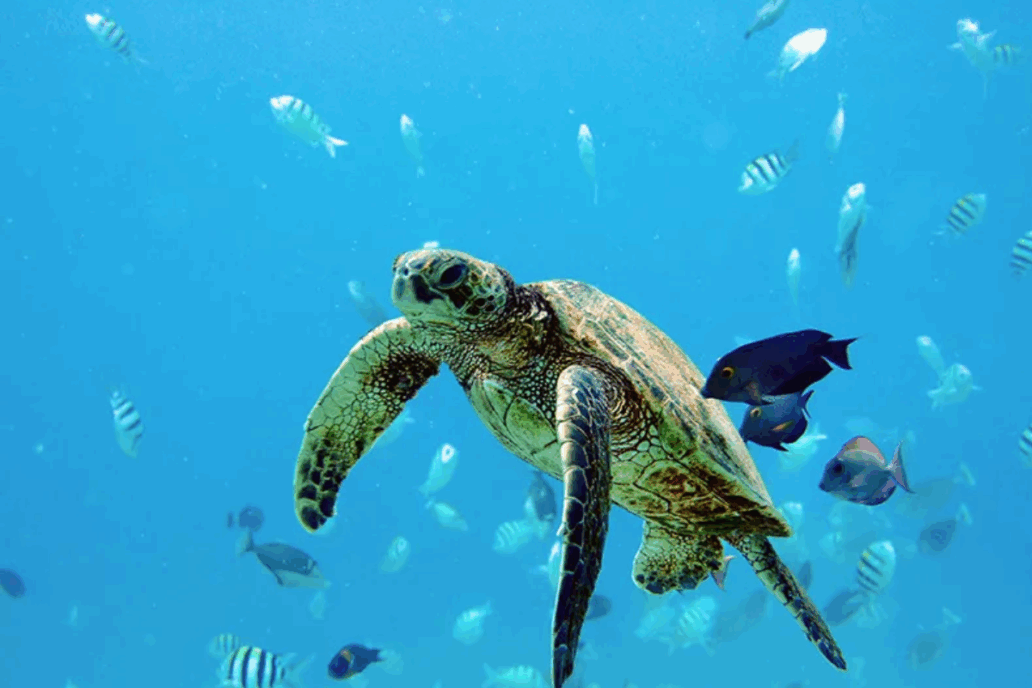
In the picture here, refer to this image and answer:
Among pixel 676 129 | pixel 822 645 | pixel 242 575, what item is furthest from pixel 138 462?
pixel 822 645

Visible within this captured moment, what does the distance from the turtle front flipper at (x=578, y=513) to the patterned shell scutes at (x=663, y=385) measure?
1.58 feet

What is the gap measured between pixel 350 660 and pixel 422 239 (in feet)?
108

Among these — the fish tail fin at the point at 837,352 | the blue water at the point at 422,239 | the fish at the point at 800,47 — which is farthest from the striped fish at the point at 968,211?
the blue water at the point at 422,239

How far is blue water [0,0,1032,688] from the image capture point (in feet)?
79.6

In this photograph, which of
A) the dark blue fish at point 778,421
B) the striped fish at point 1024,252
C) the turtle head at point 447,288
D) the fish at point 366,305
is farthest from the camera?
the fish at point 366,305

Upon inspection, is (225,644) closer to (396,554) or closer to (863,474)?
(396,554)

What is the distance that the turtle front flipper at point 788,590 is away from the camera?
3018 mm

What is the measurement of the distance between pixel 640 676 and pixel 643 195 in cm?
2109

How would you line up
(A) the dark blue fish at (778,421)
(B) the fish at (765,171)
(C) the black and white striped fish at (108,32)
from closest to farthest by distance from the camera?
(A) the dark blue fish at (778,421) → (B) the fish at (765,171) → (C) the black and white striped fish at (108,32)

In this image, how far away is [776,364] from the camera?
8.61 ft

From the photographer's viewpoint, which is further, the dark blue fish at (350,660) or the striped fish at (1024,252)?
the striped fish at (1024,252)

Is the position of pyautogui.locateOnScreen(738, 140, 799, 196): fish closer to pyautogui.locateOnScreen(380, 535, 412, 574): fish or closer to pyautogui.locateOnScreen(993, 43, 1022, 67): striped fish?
pyautogui.locateOnScreen(993, 43, 1022, 67): striped fish

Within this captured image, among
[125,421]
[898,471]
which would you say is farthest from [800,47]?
[125,421]

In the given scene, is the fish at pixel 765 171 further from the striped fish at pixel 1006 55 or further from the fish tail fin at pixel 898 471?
the fish tail fin at pixel 898 471
